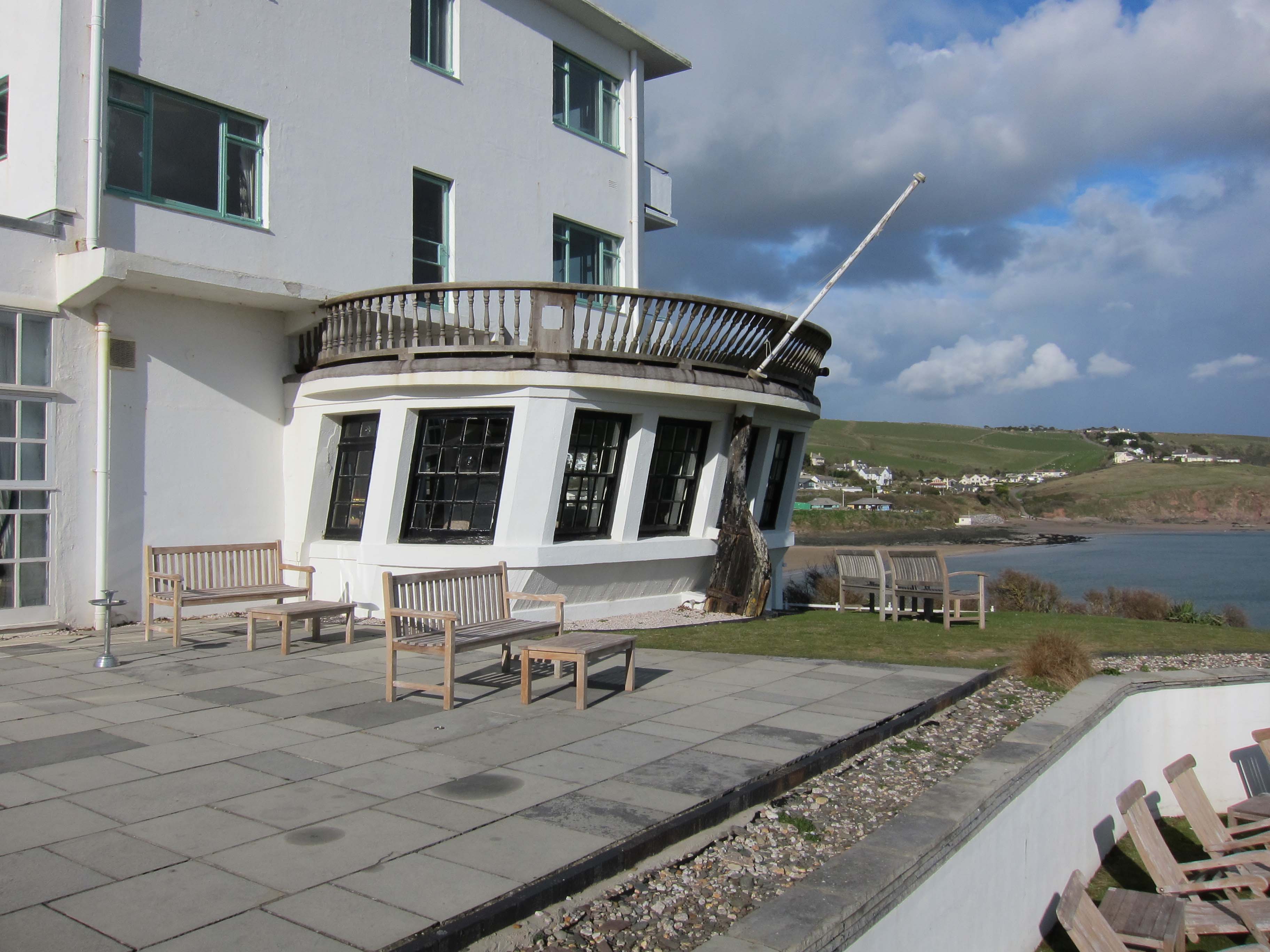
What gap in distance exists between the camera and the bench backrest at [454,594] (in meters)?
8.07

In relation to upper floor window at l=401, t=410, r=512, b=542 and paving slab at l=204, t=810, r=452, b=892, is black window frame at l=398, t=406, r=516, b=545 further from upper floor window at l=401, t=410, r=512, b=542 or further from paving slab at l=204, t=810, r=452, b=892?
paving slab at l=204, t=810, r=452, b=892

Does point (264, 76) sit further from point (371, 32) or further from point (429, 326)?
point (429, 326)

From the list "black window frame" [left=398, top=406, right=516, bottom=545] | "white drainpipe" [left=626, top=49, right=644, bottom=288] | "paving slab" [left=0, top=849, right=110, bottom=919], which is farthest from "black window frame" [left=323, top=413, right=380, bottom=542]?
"paving slab" [left=0, top=849, right=110, bottom=919]

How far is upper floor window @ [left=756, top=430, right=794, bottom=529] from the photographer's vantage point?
639 inches

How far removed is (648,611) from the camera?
13.5m

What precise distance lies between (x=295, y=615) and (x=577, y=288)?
16.2 ft

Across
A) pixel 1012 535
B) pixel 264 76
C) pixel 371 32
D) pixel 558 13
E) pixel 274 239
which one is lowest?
pixel 1012 535

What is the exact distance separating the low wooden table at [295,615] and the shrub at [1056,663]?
6.78 metres

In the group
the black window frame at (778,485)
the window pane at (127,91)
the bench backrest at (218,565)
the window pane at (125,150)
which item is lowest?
the bench backrest at (218,565)

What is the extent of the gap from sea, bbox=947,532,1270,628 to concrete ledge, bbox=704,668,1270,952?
23696 millimetres

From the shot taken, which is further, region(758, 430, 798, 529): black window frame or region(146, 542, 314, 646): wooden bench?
region(758, 430, 798, 529): black window frame

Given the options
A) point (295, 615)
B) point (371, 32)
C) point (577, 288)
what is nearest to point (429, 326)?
point (577, 288)

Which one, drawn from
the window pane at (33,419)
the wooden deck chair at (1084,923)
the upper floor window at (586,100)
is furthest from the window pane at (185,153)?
the wooden deck chair at (1084,923)

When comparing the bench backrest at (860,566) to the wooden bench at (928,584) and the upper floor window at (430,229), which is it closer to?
the wooden bench at (928,584)
